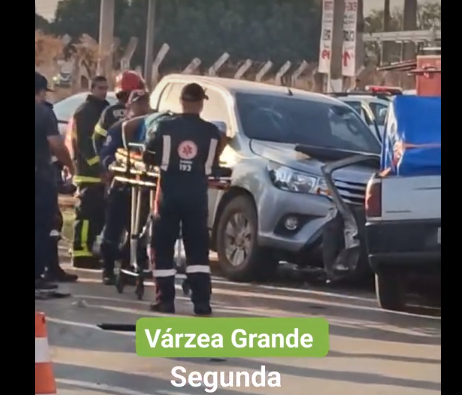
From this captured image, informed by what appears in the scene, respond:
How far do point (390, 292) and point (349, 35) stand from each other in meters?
1.18

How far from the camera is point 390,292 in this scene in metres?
7.14

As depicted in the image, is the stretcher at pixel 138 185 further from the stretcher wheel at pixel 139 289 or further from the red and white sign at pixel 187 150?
the red and white sign at pixel 187 150

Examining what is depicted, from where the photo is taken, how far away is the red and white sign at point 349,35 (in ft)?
21.6

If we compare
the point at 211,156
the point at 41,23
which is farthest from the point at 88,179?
the point at 41,23

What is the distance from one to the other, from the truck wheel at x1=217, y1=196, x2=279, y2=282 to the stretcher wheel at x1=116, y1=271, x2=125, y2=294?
0.44 m

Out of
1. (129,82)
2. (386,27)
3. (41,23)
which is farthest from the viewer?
(129,82)

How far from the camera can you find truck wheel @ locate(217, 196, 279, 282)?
705cm

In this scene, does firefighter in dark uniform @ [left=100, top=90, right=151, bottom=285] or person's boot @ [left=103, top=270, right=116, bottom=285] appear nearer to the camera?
firefighter in dark uniform @ [left=100, top=90, right=151, bottom=285]

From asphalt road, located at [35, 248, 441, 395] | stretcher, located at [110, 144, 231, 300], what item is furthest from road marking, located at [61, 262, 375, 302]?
stretcher, located at [110, 144, 231, 300]

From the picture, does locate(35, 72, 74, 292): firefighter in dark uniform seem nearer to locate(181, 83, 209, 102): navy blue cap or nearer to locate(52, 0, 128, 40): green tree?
locate(52, 0, 128, 40): green tree

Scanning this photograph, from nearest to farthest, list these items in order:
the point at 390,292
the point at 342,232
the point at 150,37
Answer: the point at 150,37 → the point at 342,232 → the point at 390,292

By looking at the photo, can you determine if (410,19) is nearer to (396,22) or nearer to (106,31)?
(396,22)

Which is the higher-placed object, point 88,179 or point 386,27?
point 386,27

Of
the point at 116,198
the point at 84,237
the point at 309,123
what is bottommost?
the point at 84,237
